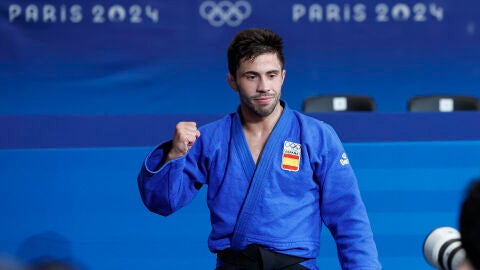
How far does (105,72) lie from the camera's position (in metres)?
5.68

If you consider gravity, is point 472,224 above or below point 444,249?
above

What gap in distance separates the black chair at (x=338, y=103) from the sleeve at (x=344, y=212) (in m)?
2.39

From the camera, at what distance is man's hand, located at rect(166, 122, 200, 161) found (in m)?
2.15

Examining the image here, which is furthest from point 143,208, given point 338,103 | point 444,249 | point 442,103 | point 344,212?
point 442,103

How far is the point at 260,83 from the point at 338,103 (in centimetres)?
254

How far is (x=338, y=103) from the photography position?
15.6ft

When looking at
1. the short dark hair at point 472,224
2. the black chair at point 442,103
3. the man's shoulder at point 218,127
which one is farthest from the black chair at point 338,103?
the short dark hair at point 472,224

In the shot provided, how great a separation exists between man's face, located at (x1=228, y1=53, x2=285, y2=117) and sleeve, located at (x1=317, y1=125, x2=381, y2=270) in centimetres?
19

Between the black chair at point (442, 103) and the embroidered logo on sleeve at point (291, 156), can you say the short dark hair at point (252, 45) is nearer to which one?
the embroidered logo on sleeve at point (291, 156)

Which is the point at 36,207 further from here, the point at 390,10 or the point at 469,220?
the point at 390,10

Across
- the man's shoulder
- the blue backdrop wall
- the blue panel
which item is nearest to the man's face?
the man's shoulder

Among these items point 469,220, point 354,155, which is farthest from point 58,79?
point 469,220

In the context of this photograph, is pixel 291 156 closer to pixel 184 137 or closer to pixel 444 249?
pixel 184 137

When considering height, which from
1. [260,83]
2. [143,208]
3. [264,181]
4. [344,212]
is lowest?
[143,208]
